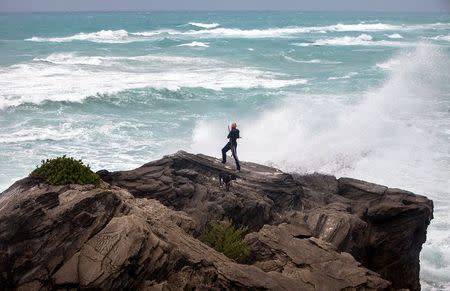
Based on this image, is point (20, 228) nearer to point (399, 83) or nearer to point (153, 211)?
point (153, 211)

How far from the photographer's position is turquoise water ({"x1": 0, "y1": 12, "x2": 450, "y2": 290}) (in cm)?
2441

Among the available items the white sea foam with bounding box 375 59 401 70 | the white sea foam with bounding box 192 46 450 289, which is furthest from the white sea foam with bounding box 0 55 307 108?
the white sea foam with bounding box 375 59 401 70

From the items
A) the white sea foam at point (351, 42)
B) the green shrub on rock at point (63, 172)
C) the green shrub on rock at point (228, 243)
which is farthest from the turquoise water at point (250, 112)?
the white sea foam at point (351, 42)

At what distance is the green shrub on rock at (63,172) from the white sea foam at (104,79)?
25413 mm

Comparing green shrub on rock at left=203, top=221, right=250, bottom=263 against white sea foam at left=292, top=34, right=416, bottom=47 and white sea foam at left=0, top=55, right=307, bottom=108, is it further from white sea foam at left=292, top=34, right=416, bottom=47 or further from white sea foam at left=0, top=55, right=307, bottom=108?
white sea foam at left=292, top=34, right=416, bottom=47

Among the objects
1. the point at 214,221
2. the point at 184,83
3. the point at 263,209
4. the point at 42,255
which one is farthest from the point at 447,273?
the point at 184,83

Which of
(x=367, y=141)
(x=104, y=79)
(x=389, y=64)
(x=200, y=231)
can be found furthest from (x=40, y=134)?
(x=389, y=64)

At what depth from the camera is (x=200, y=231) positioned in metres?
12.3

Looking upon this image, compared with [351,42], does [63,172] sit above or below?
above

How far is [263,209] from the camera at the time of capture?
45.5 ft

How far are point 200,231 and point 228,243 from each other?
1.42 meters

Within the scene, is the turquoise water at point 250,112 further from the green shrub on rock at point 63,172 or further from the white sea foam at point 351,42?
the white sea foam at point 351,42

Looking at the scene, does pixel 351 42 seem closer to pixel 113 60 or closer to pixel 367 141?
pixel 113 60

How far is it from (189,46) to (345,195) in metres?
63.9
